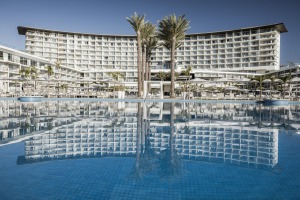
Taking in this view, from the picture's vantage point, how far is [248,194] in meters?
3.87

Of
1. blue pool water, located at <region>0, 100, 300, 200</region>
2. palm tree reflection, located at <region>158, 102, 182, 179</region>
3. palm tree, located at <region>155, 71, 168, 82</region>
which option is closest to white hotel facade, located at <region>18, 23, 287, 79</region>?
palm tree, located at <region>155, 71, 168, 82</region>

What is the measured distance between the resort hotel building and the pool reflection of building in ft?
161

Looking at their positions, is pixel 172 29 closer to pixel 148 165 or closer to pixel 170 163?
pixel 170 163

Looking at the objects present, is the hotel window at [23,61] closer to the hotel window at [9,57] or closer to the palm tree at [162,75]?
the hotel window at [9,57]

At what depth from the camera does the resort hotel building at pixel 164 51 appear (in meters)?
66.2

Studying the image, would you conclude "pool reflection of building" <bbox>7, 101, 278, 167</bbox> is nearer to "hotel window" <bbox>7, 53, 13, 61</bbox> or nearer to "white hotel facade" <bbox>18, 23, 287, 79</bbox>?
"hotel window" <bbox>7, 53, 13, 61</bbox>

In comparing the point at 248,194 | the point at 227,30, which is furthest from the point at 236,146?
the point at 227,30

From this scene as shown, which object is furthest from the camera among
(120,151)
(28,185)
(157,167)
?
(120,151)

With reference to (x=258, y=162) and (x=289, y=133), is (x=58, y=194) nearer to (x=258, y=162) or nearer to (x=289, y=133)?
(x=258, y=162)

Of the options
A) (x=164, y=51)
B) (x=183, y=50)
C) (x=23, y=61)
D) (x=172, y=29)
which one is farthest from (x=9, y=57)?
(x=183, y=50)

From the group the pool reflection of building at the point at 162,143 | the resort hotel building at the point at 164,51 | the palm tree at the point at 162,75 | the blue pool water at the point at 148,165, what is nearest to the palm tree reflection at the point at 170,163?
the blue pool water at the point at 148,165

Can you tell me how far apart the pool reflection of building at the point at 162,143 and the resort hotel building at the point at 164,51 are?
4909cm

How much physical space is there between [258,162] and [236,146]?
4.50 feet

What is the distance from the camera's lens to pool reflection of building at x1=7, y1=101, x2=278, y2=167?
5.92m
